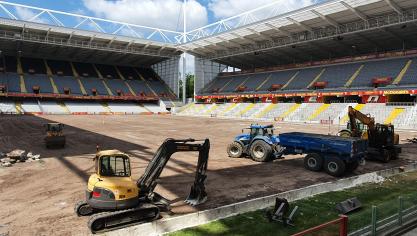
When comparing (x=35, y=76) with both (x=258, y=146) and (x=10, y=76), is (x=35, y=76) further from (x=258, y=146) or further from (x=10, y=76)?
(x=258, y=146)

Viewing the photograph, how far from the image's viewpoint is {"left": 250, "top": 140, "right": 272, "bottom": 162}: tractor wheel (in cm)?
1819

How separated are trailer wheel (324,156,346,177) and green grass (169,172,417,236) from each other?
1728 mm

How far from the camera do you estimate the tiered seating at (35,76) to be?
214 feet

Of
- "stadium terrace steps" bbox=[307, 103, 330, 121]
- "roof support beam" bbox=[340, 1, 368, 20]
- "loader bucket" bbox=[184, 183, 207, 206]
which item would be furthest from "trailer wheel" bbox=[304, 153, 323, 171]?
"stadium terrace steps" bbox=[307, 103, 330, 121]

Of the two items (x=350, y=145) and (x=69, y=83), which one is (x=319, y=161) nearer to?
(x=350, y=145)

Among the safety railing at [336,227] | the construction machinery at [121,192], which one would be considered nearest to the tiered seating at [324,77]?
the safety railing at [336,227]

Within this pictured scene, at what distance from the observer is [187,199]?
37.3 feet

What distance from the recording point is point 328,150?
52.8 feet

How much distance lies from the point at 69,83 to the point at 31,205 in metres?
65.2

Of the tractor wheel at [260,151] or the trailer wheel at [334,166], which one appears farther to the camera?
the tractor wheel at [260,151]

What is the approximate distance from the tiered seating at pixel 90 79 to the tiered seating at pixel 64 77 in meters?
1.86

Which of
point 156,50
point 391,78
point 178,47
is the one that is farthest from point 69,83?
point 391,78

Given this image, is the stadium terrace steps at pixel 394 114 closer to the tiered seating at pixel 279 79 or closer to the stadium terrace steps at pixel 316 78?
the stadium terrace steps at pixel 316 78

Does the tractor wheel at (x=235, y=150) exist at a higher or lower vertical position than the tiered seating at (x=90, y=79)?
lower
